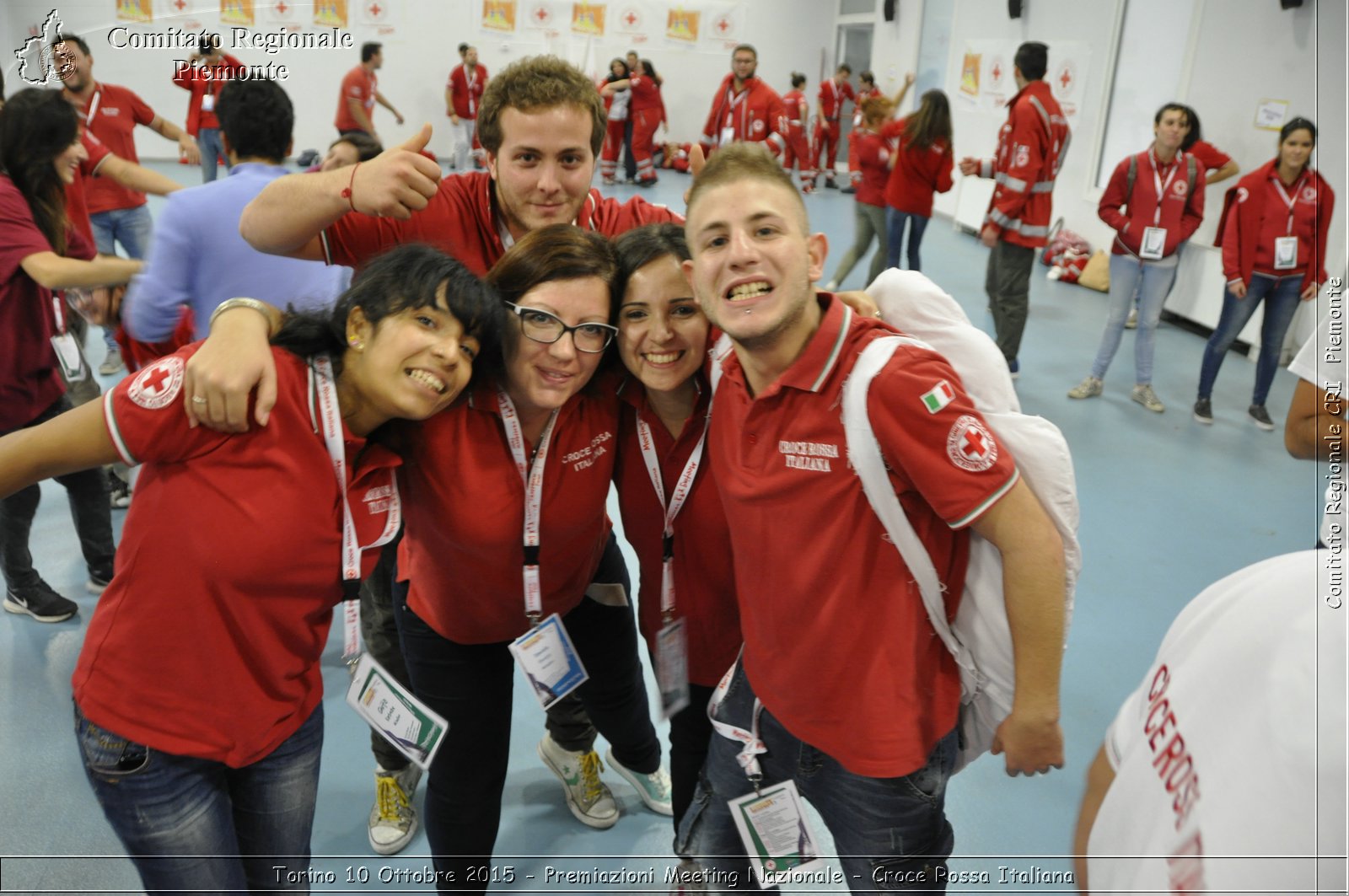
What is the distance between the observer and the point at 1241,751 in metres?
0.80

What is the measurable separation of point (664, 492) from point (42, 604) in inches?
120

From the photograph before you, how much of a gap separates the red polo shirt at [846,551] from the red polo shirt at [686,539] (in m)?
→ 0.25

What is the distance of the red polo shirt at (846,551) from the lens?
4.93 feet

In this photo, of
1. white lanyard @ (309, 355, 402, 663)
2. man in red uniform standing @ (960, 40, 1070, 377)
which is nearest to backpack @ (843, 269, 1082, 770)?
white lanyard @ (309, 355, 402, 663)

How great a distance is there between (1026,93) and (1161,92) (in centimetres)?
346

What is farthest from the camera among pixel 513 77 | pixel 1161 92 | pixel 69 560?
pixel 1161 92

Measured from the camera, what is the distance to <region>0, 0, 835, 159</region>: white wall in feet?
→ 40.5

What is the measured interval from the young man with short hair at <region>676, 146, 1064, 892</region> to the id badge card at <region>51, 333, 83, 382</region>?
2.68 meters

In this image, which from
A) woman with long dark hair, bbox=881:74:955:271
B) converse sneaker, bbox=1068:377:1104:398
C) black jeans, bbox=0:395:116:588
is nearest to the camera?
black jeans, bbox=0:395:116:588

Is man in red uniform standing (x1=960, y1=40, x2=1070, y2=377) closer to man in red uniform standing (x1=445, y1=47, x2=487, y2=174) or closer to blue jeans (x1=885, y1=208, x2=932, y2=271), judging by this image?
blue jeans (x1=885, y1=208, x2=932, y2=271)

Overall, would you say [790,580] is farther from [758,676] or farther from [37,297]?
[37,297]

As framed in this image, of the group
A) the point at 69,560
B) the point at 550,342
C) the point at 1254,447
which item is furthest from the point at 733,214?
the point at 1254,447

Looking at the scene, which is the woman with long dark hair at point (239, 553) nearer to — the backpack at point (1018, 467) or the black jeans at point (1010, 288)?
the backpack at point (1018, 467)

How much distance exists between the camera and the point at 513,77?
2.22 m
